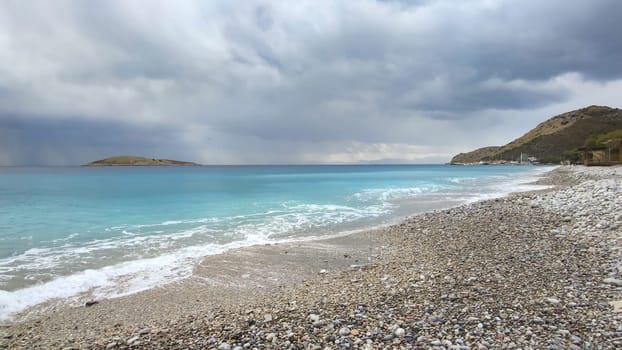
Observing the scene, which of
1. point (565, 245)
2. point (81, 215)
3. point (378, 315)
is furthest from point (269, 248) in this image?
point (81, 215)

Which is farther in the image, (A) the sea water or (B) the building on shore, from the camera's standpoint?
(B) the building on shore

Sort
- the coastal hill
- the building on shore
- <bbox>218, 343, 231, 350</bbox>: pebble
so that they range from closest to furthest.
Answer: <bbox>218, 343, 231, 350</bbox>: pebble, the building on shore, the coastal hill

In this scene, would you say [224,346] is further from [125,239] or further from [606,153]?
[606,153]

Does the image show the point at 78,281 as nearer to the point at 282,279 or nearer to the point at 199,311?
the point at 199,311

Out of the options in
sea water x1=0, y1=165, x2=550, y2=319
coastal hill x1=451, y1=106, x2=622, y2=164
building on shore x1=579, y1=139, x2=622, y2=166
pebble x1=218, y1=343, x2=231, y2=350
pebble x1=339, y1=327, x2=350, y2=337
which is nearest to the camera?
pebble x1=218, y1=343, x2=231, y2=350

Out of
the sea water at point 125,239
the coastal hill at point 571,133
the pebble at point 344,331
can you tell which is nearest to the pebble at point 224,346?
the pebble at point 344,331

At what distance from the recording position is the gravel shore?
14.2ft

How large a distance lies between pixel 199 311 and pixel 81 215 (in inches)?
819

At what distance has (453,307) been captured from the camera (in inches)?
201

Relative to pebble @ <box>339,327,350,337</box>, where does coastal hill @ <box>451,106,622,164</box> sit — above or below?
above

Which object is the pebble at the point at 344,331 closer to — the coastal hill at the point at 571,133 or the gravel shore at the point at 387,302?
the gravel shore at the point at 387,302

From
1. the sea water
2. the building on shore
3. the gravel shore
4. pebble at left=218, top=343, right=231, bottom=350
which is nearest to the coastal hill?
the building on shore

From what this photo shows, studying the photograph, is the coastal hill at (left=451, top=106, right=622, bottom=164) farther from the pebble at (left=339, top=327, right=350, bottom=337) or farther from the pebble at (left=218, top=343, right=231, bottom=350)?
the pebble at (left=218, top=343, right=231, bottom=350)

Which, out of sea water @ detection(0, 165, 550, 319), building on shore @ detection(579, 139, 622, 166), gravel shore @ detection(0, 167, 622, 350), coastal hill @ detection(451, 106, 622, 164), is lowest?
sea water @ detection(0, 165, 550, 319)
